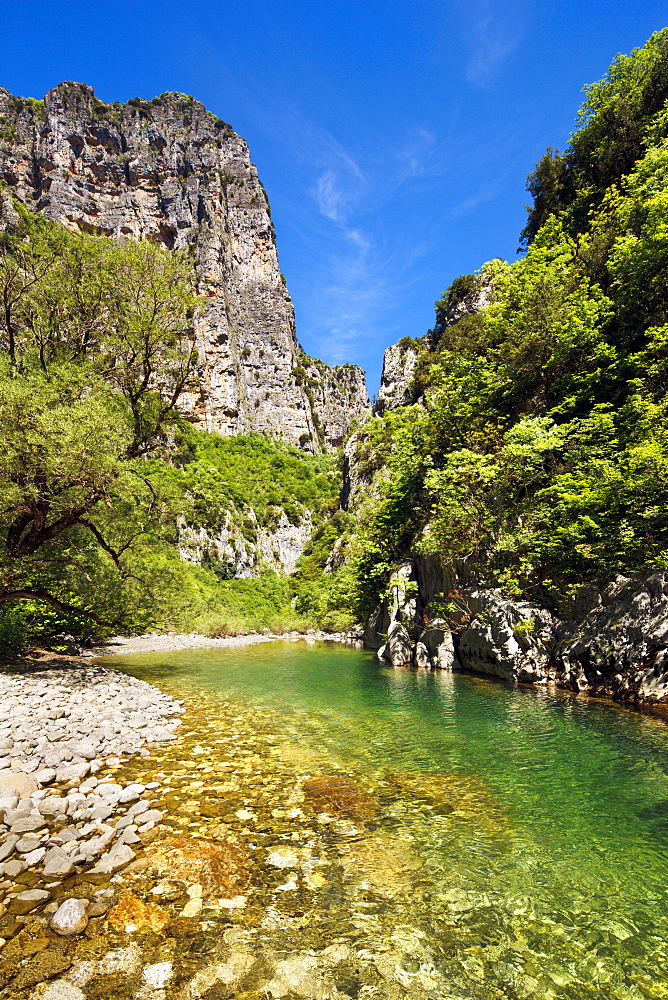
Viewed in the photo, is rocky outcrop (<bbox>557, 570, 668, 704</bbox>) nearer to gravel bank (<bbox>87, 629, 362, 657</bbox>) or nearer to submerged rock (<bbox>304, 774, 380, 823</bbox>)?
submerged rock (<bbox>304, 774, 380, 823</bbox>)

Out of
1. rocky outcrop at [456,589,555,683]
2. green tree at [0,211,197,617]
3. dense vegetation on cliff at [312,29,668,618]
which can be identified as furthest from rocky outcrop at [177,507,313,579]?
rocky outcrop at [456,589,555,683]

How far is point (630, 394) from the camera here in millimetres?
16078

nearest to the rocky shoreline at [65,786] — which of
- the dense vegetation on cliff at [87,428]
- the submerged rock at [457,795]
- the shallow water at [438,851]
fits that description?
the shallow water at [438,851]

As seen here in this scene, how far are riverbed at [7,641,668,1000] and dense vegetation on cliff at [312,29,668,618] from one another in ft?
19.8

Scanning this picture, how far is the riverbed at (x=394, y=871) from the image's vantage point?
3432mm

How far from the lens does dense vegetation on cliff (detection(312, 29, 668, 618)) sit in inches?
538

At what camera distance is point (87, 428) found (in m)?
13.0

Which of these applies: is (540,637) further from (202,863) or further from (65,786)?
(65,786)

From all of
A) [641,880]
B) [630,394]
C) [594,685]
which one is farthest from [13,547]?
[630,394]

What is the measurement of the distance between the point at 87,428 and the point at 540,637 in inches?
625

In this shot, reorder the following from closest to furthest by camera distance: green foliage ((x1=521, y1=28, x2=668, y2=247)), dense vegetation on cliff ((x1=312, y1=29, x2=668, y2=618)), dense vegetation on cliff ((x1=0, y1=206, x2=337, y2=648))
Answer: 1. dense vegetation on cliff ((x1=0, y1=206, x2=337, y2=648))
2. dense vegetation on cliff ((x1=312, y1=29, x2=668, y2=618))
3. green foliage ((x1=521, y1=28, x2=668, y2=247))

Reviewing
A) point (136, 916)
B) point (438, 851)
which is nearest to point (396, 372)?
point (438, 851)

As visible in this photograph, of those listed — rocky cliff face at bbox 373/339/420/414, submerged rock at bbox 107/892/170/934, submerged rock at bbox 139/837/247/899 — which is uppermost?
rocky cliff face at bbox 373/339/420/414

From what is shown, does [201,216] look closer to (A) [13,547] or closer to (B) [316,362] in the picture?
(B) [316,362]
